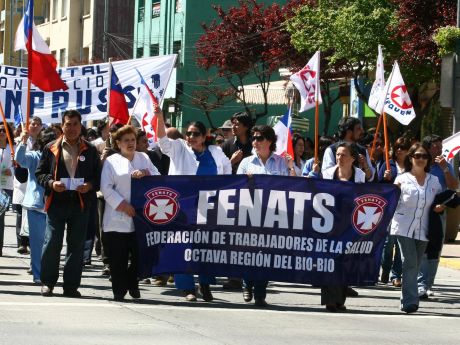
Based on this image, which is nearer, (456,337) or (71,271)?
(456,337)

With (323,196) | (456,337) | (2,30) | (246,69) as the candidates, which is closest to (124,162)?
(323,196)

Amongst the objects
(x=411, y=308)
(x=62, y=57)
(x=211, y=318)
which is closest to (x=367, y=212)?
(x=411, y=308)

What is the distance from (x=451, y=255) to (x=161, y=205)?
873 cm

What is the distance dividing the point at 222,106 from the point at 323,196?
39.3m

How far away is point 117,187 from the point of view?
12703 mm

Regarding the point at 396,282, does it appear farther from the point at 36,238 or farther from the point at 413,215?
the point at 36,238

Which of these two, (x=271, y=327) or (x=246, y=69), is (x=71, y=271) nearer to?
(x=271, y=327)

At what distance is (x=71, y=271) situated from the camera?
12.7m

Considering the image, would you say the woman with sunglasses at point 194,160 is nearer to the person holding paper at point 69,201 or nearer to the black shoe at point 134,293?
the black shoe at point 134,293

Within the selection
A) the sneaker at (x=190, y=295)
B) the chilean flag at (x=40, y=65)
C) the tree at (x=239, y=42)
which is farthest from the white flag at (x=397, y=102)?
the tree at (x=239, y=42)

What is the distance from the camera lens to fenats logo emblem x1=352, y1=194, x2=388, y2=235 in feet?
42.2

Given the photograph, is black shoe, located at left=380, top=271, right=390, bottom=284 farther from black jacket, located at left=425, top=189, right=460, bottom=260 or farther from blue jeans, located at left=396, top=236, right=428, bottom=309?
blue jeans, located at left=396, top=236, right=428, bottom=309

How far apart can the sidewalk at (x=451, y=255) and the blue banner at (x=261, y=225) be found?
6.48 metres

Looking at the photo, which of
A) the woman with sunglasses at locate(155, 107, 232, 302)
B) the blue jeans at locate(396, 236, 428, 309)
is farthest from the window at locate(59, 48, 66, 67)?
A: the blue jeans at locate(396, 236, 428, 309)
